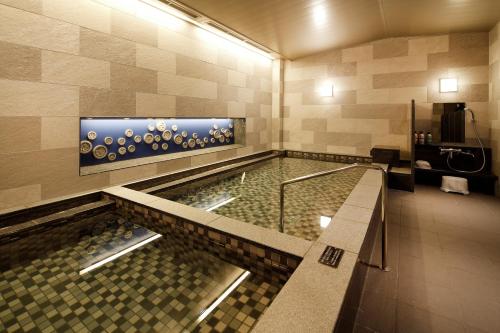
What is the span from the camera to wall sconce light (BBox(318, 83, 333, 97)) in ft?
24.9

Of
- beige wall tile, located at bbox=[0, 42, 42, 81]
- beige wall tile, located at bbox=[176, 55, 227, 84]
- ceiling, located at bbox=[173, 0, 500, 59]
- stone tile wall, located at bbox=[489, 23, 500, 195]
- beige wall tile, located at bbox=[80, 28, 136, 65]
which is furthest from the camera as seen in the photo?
beige wall tile, located at bbox=[176, 55, 227, 84]

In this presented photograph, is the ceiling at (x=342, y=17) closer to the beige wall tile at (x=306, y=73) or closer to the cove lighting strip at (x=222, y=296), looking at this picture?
the beige wall tile at (x=306, y=73)

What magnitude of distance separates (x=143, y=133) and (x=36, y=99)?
1888 millimetres

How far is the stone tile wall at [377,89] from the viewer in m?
5.80

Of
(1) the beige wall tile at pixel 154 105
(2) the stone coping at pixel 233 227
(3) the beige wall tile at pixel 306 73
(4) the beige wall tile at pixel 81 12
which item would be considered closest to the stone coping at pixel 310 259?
(2) the stone coping at pixel 233 227

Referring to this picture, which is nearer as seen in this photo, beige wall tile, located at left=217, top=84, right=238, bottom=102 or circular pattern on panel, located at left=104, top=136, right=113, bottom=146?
circular pattern on panel, located at left=104, top=136, right=113, bottom=146

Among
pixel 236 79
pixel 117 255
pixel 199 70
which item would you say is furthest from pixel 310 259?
pixel 236 79

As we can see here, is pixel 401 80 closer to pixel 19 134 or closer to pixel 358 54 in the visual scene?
pixel 358 54

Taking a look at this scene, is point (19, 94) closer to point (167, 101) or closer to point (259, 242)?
point (167, 101)

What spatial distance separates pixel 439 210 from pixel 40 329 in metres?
5.00

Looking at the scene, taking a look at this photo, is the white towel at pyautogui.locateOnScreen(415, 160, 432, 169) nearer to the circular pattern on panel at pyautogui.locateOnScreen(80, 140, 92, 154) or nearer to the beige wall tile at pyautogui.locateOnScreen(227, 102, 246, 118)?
the beige wall tile at pyautogui.locateOnScreen(227, 102, 246, 118)

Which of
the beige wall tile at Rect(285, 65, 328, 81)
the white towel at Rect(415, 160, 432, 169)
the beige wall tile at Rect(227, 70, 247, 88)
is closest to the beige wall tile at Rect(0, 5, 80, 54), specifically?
the beige wall tile at Rect(227, 70, 247, 88)

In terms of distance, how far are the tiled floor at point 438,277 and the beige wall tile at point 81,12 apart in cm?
461

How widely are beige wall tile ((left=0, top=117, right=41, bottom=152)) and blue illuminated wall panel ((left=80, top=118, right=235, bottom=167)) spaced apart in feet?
2.39
